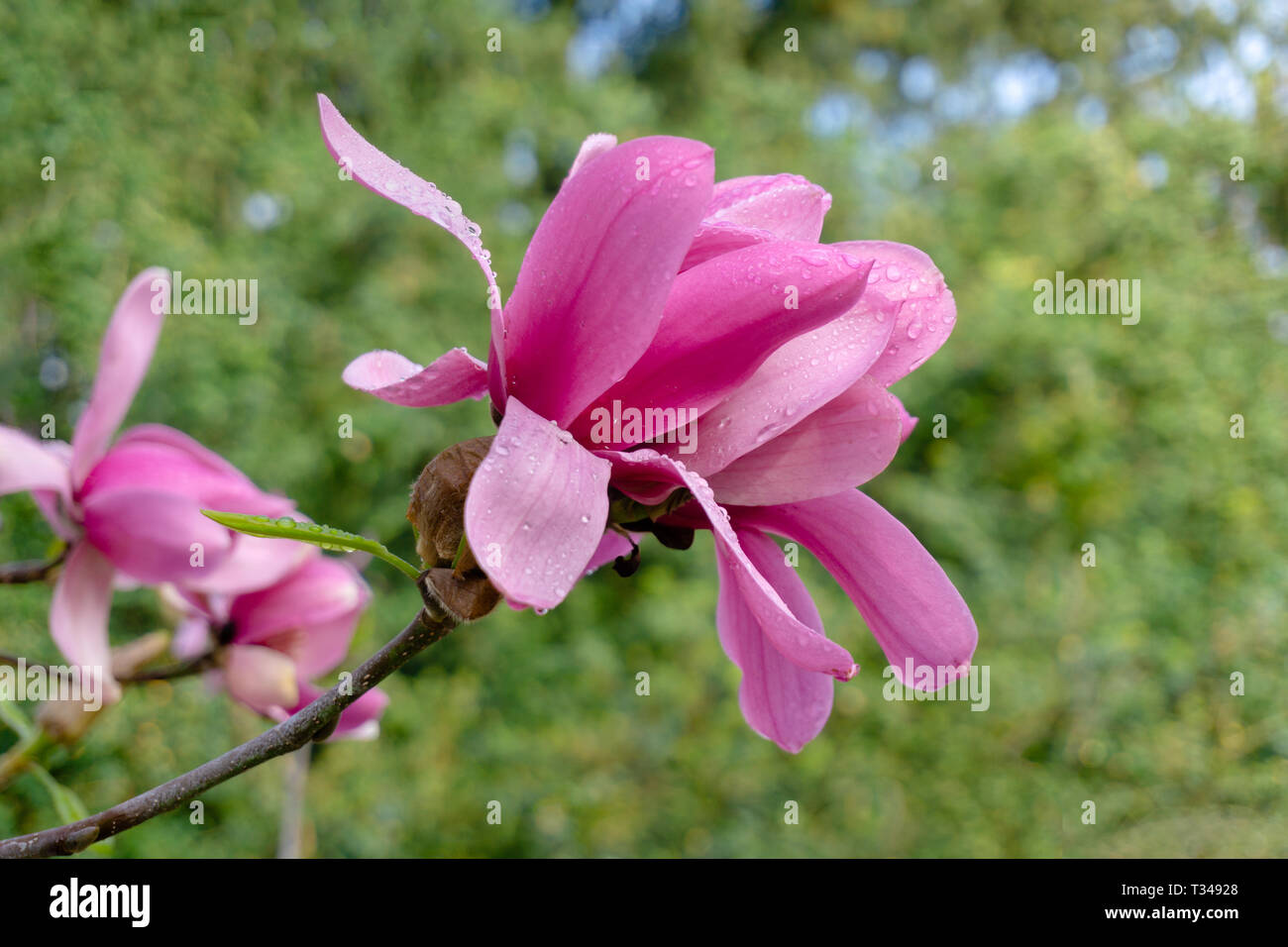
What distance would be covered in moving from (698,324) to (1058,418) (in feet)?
11.4

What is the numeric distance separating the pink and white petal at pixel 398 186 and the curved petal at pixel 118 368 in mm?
293

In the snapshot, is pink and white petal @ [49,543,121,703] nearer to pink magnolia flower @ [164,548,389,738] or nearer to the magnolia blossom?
pink magnolia flower @ [164,548,389,738]

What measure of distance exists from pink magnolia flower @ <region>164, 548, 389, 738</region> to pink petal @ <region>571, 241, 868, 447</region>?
33 cm

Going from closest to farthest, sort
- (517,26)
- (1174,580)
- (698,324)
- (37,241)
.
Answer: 1. (698,324)
2. (37,241)
3. (1174,580)
4. (517,26)

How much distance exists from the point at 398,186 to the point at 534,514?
125 millimetres

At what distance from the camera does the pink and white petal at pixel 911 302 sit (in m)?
0.37

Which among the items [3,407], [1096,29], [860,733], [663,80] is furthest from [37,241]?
[1096,29]

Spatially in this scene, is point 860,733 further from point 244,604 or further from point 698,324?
point 698,324

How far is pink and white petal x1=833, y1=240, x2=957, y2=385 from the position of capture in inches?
14.7

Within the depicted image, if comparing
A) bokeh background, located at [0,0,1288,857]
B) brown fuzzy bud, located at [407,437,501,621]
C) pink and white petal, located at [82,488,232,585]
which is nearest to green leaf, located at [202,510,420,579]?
brown fuzzy bud, located at [407,437,501,621]

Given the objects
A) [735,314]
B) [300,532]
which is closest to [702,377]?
[735,314]

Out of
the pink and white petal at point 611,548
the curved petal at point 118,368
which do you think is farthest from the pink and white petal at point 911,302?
the curved petal at point 118,368

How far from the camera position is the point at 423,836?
2338mm

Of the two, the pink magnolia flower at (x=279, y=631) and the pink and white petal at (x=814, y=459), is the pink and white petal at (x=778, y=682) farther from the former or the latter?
the pink magnolia flower at (x=279, y=631)
